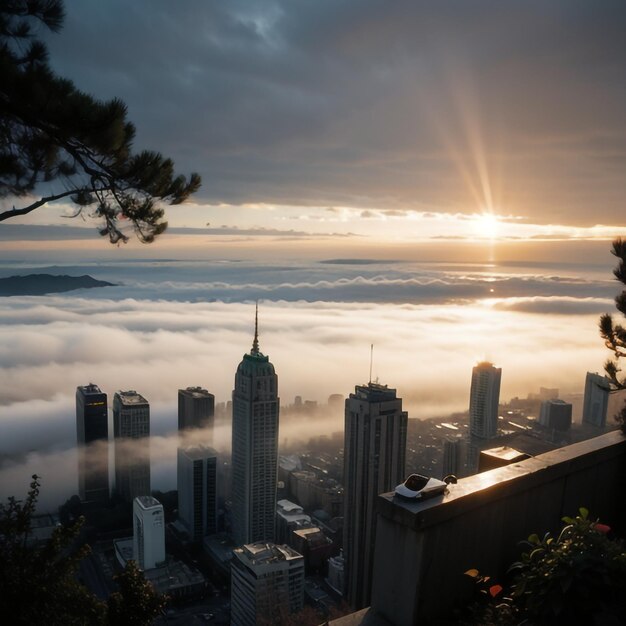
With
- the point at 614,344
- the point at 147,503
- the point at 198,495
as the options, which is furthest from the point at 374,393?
the point at 614,344

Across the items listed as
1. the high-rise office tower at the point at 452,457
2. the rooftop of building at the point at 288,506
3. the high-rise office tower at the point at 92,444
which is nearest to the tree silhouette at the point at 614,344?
the high-rise office tower at the point at 452,457

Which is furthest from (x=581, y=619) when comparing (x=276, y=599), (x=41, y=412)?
(x=41, y=412)

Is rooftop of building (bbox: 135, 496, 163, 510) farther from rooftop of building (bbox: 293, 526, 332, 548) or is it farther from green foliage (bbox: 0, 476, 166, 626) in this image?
green foliage (bbox: 0, 476, 166, 626)

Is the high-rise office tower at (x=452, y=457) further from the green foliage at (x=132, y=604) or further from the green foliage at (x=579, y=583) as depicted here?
the green foliage at (x=579, y=583)

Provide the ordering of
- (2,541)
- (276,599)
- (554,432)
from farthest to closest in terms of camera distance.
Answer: (554,432), (276,599), (2,541)

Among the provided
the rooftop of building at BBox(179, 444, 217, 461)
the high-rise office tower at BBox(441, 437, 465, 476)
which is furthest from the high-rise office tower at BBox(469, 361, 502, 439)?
the rooftop of building at BBox(179, 444, 217, 461)

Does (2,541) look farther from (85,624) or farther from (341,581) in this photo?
(341,581)
